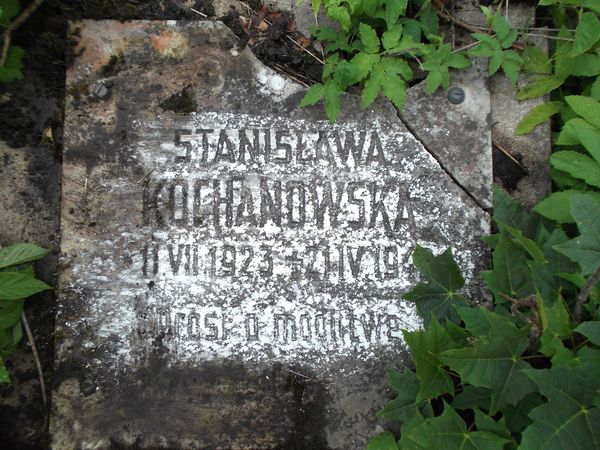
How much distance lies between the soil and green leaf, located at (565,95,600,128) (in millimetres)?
379

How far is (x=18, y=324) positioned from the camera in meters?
2.25

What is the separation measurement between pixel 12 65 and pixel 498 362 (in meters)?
2.43

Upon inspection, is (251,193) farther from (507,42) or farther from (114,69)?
(507,42)

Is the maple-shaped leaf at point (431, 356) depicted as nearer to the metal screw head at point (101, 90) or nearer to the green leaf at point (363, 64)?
the green leaf at point (363, 64)

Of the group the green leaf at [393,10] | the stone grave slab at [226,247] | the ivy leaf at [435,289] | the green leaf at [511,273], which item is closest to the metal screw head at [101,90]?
the stone grave slab at [226,247]

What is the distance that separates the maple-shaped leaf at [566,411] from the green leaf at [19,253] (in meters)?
2.03

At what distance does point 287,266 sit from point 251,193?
368 millimetres

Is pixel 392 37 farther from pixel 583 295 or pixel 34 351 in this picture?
pixel 34 351

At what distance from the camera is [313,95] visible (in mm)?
2137

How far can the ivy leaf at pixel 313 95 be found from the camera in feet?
6.98

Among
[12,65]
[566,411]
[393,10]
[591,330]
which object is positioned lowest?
[566,411]

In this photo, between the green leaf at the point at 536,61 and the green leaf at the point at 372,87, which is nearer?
the green leaf at the point at 372,87

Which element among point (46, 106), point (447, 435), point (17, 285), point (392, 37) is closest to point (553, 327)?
point (447, 435)

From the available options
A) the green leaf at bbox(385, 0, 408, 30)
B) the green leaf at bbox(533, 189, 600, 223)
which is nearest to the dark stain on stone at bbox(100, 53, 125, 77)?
the green leaf at bbox(385, 0, 408, 30)
